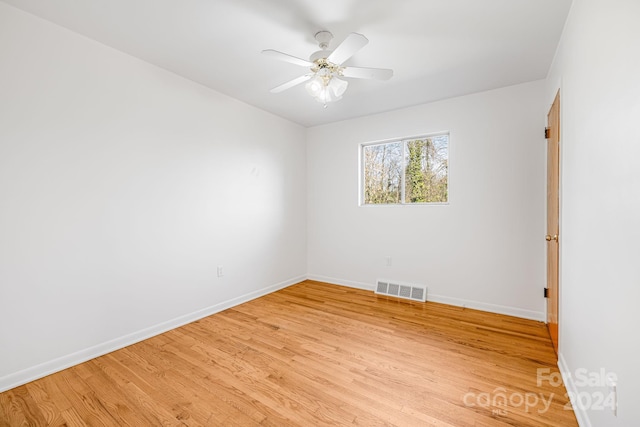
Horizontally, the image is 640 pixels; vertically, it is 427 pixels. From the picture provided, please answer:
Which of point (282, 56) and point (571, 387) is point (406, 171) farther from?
point (571, 387)

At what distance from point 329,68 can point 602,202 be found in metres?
1.86

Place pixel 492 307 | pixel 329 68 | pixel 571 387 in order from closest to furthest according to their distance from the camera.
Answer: pixel 571 387 → pixel 329 68 → pixel 492 307

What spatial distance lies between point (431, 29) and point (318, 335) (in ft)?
9.03

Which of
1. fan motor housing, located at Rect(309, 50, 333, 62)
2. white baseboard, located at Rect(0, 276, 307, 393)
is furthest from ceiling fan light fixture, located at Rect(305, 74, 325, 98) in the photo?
white baseboard, located at Rect(0, 276, 307, 393)

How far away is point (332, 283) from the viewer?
14.2 ft

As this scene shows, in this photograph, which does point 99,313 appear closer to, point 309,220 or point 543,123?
point 309,220


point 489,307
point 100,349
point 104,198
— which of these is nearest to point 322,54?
point 104,198

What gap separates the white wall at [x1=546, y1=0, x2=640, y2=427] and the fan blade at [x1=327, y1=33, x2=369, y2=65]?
1135 millimetres

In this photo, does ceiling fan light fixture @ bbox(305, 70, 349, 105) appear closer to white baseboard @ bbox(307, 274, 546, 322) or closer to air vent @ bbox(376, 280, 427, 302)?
air vent @ bbox(376, 280, 427, 302)

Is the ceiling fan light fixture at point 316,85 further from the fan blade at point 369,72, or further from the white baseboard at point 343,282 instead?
the white baseboard at point 343,282

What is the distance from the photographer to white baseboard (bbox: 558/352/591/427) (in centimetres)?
140

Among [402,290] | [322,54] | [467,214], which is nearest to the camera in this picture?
[322,54]

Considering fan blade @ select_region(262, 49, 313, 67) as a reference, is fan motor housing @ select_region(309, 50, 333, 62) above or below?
above

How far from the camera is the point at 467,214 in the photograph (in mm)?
3258
